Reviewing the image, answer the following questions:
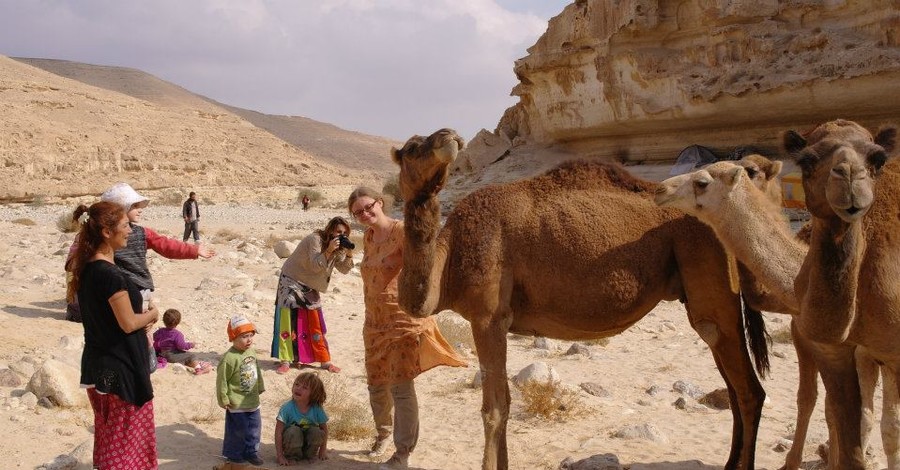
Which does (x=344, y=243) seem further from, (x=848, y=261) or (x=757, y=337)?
(x=848, y=261)

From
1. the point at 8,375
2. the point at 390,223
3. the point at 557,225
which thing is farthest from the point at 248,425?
the point at 8,375

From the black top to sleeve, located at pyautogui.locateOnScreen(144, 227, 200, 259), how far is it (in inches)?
40.7

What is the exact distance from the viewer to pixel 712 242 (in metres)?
5.07

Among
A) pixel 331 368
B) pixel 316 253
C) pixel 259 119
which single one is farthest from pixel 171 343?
pixel 259 119

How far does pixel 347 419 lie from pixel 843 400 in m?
3.72

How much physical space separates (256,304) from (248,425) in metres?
5.97

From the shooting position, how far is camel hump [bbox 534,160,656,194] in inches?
211

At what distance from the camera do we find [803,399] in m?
5.21

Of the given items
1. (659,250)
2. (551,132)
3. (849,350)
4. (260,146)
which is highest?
(260,146)

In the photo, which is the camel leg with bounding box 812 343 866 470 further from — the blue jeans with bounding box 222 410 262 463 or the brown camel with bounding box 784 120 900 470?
the blue jeans with bounding box 222 410 262 463

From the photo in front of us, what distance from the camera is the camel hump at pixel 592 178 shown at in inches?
211

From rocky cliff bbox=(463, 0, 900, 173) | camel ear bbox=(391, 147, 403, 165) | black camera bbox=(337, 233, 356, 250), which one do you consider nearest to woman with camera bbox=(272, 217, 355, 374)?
black camera bbox=(337, 233, 356, 250)

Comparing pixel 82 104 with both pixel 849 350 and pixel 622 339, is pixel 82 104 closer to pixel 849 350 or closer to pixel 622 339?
pixel 622 339

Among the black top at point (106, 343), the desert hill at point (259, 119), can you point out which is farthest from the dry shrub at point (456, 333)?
the desert hill at point (259, 119)
